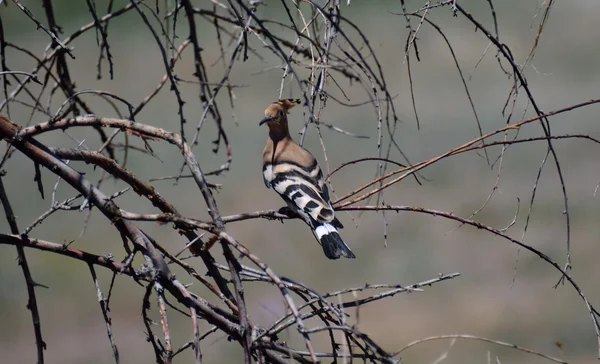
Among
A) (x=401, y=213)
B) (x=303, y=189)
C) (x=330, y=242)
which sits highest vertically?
(x=401, y=213)

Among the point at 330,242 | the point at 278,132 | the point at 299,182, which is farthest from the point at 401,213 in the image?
the point at 330,242

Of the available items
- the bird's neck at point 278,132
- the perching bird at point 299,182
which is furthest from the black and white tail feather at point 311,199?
the bird's neck at point 278,132

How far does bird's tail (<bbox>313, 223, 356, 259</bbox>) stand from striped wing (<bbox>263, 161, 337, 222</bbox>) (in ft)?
0.17

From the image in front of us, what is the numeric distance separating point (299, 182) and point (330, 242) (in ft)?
2.25

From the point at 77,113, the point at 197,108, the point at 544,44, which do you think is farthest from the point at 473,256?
the point at 77,113

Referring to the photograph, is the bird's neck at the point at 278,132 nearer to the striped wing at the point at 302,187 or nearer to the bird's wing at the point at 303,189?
the striped wing at the point at 302,187

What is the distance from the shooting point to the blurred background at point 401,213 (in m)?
14.1

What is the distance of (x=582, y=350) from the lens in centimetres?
1309

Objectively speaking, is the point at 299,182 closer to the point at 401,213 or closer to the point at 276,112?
the point at 276,112

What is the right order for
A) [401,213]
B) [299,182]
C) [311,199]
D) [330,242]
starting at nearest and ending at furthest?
1. [330,242]
2. [311,199]
3. [299,182]
4. [401,213]

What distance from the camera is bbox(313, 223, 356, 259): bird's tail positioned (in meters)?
3.95

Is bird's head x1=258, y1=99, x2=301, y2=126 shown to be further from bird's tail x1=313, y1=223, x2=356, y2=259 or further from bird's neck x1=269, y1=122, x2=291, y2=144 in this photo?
bird's tail x1=313, y1=223, x2=356, y2=259

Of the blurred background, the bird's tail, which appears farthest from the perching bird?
the blurred background

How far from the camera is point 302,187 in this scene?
4.50 meters
